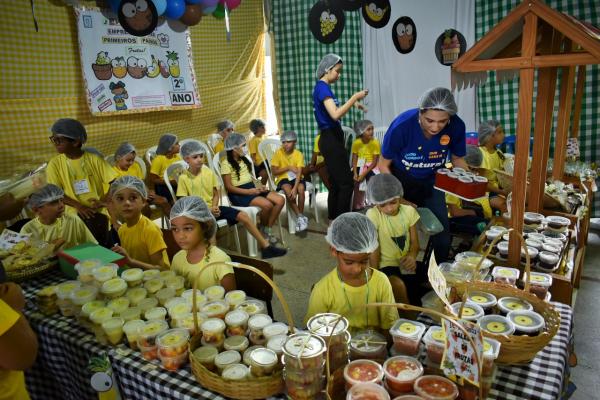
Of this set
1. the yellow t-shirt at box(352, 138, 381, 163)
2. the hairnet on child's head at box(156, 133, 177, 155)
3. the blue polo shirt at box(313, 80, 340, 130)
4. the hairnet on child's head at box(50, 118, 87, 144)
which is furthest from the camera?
the yellow t-shirt at box(352, 138, 381, 163)

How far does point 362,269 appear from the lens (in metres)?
2.00

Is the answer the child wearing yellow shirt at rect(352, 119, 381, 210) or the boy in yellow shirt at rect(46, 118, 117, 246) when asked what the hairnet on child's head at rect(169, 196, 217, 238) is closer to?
the boy in yellow shirt at rect(46, 118, 117, 246)

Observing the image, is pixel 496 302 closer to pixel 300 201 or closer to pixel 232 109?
pixel 300 201

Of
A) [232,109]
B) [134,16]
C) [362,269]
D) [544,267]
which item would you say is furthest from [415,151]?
[232,109]

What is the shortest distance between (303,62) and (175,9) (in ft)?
7.71

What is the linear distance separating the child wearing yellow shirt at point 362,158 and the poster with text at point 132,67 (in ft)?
9.07

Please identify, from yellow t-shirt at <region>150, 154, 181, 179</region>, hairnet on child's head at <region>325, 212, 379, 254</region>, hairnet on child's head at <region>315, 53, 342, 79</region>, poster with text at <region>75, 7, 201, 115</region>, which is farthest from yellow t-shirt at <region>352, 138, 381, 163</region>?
hairnet on child's head at <region>325, 212, 379, 254</region>

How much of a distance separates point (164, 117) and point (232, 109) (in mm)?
1430

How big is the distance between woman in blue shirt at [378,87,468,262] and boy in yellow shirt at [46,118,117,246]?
2545 millimetres

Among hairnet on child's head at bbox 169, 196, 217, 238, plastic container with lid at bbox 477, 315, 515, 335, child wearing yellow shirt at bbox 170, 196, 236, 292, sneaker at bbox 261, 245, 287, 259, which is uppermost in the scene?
hairnet on child's head at bbox 169, 196, 217, 238

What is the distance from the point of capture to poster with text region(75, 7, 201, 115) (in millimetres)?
5562

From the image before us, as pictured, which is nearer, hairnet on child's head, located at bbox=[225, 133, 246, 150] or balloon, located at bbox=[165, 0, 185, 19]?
hairnet on child's head, located at bbox=[225, 133, 246, 150]

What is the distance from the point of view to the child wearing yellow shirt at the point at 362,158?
579 centimetres

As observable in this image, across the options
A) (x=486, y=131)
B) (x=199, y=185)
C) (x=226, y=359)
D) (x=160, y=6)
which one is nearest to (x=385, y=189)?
(x=226, y=359)
